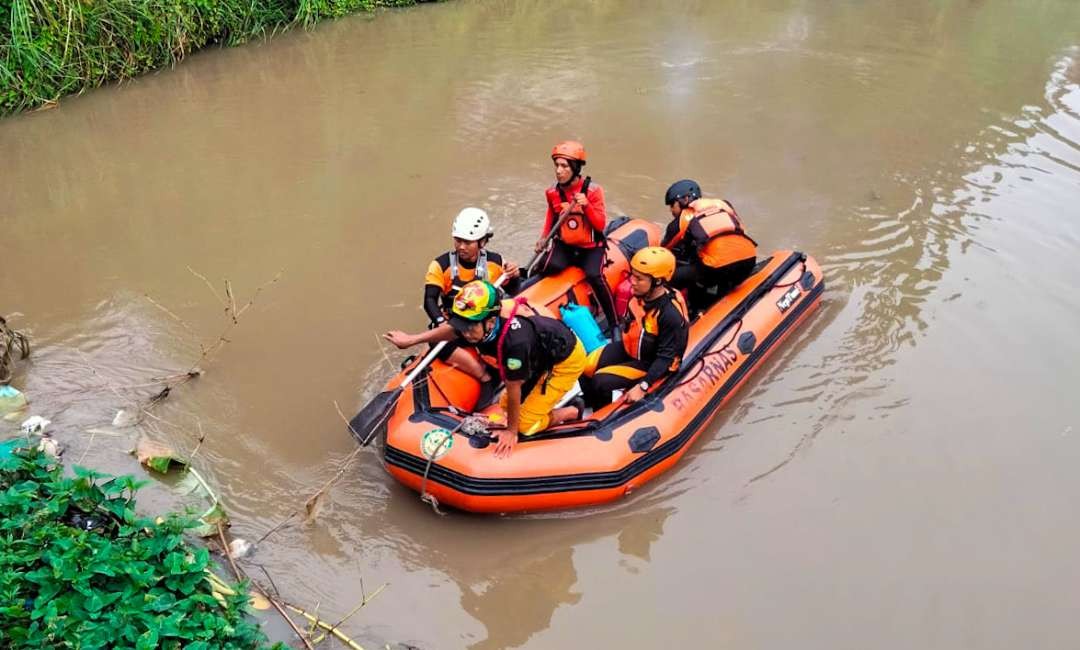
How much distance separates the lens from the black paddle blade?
4258 millimetres

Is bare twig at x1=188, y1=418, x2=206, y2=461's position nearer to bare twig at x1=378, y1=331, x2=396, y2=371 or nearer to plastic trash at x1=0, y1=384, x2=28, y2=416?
plastic trash at x1=0, y1=384, x2=28, y2=416

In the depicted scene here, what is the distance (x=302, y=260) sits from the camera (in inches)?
251

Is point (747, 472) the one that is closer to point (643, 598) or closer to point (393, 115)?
point (643, 598)

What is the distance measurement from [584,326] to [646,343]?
0.55 metres

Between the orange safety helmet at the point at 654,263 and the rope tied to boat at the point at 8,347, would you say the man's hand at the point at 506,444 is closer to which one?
the orange safety helmet at the point at 654,263

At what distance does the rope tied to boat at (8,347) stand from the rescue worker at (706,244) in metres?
4.05

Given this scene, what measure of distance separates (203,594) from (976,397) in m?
4.20

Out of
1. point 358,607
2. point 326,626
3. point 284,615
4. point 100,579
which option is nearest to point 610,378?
point 358,607

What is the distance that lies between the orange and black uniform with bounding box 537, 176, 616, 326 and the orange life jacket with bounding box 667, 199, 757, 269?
530 millimetres

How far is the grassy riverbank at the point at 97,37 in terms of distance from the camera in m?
8.55

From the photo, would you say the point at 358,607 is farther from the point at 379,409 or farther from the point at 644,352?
the point at 644,352

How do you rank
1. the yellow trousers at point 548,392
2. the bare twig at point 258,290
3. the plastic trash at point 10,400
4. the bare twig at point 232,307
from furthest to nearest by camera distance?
the bare twig at point 258,290 → the bare twig at point 232,307 → the plastic trash at point 10,400 → the yellow trousers at point 548,392

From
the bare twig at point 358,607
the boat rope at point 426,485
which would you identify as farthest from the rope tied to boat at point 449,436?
the bare twig at point 358,607

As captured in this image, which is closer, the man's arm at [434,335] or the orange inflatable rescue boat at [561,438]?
the orange inflatable rescue boat at [561,438]
